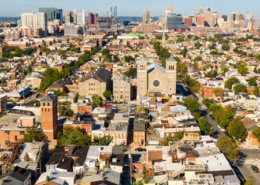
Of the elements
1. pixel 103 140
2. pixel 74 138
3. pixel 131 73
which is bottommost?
pixel 103 140

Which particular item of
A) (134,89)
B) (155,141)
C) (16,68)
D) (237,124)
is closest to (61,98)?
(134,89)

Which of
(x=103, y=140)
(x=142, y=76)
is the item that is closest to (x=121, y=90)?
(x=142, y=76)

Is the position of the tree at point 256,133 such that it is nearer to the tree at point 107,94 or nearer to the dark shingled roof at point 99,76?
the tree at point 107,94

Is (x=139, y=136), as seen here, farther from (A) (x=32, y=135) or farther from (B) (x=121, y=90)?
(B) (x=121, y=90)

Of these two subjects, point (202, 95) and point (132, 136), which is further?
point (202, 95)

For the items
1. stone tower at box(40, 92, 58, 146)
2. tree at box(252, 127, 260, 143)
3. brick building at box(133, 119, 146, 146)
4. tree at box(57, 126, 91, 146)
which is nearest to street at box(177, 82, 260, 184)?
tree at box(252, 127, 260, 143)

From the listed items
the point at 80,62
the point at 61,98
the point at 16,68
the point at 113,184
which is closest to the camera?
the point at 113,184

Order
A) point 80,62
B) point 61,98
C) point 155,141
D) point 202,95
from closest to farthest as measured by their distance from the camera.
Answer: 1. point 155,141
2. point 61,98
3. point 202,95
4. point 80,62

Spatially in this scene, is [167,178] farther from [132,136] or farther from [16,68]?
[16,68]
